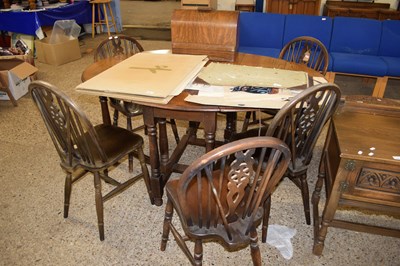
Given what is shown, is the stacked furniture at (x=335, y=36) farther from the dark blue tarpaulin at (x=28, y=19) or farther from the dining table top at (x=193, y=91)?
the dark blue tarpaulin at (x=28, y=19)

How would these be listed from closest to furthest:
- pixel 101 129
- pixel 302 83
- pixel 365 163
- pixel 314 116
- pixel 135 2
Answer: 1. pixel 365 163
2. pixel 314 116
3. pixel 302 83
4. pixel 101 129
5. pixel 135 2

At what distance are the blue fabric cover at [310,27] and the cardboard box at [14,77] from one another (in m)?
2.97

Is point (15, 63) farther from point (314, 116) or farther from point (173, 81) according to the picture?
point (314, 116)

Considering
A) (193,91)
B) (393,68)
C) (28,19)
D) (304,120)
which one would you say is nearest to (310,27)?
(393,68)

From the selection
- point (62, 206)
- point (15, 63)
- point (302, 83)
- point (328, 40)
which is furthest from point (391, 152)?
point (15, 63)

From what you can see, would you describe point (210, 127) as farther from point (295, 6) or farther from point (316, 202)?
point (295, 6)

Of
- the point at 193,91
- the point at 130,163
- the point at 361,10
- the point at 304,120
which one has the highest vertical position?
the point at 361,10

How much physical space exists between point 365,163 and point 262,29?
2.84 metres

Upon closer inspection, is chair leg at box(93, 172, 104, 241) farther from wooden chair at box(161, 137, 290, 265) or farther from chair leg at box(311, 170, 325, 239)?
chair leg at box(311, 170, 325, 239)

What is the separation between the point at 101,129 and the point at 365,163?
1416mm

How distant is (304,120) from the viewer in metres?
1.39

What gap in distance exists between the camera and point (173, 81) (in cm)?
147

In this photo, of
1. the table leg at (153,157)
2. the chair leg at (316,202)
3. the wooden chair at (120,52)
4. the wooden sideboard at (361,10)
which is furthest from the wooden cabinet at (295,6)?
the table leg at (153,157)

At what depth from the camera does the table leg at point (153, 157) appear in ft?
5.01
